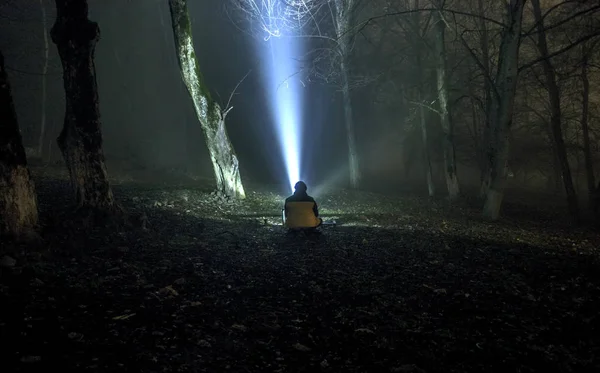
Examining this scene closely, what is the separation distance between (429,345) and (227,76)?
111ft

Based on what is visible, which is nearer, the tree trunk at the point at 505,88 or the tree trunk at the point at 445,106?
the tree trunk at the point at 505,88

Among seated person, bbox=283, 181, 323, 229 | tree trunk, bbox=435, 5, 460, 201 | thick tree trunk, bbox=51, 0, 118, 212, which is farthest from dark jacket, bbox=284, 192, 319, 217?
tree trunk, bbox=435, 5, 460, 201

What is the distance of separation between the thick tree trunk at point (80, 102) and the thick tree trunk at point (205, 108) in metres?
5.90

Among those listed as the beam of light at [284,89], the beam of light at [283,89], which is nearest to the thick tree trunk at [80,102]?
the beam of light at [284,89]

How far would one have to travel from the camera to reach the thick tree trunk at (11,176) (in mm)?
6559

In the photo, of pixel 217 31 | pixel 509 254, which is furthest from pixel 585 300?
pixel 217 31

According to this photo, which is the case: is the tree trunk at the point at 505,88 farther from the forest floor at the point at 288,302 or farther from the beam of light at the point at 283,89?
the beam of light at the point at 283,89

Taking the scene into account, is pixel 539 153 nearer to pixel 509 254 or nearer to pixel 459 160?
pixel 459 160

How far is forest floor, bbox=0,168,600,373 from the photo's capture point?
425 centimetres

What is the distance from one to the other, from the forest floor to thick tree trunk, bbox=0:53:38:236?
466mm

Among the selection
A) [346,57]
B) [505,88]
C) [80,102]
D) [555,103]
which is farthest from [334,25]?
[80,102]

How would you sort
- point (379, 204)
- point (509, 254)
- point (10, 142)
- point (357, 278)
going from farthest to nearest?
point (379, 204) < point (509, 254) < point (357, 278) < point (10, 142)

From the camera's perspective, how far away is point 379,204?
17938mm

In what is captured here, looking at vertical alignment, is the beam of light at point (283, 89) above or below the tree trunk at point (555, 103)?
above
